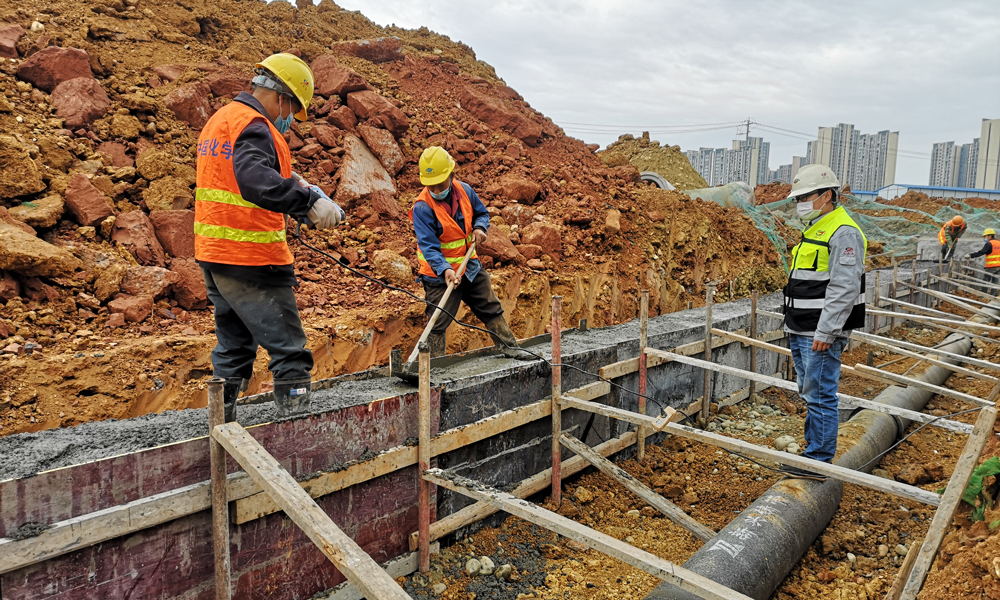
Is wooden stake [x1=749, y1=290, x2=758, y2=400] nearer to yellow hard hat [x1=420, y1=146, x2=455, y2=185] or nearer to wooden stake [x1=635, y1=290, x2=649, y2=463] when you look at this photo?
wooden stake [x1=635, y1=290, x2=649, y2=463]

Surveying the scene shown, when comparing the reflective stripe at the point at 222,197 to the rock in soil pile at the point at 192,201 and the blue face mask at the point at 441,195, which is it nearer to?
the blue face mask at the point at 441,195

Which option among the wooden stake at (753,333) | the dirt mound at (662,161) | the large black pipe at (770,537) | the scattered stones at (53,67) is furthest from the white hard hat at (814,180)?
the dirt mound at (662,161)

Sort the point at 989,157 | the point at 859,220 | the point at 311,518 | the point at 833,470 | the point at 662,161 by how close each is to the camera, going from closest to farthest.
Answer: the point at 311,518 → the point at 833,470 → the point at 859,220 → the point at 662,161 → the point at 989,157

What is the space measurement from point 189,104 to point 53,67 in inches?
58.3

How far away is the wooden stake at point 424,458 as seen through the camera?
3021mm

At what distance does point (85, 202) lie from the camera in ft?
18.6

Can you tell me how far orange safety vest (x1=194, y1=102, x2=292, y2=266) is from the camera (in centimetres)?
254

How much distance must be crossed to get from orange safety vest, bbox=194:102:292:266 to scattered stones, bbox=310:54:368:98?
6728 mm

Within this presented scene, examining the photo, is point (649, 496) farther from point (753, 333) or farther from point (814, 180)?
point (753, 333)

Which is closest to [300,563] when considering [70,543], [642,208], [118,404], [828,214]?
[70,543]

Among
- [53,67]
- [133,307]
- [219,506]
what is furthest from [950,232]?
[53,67]

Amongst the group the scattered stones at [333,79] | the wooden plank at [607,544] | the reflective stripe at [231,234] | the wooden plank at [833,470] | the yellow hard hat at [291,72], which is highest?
the scattered stones at [333,79]

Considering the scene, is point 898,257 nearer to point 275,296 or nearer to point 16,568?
point 275,296

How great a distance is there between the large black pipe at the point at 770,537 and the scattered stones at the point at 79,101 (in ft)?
25.1
